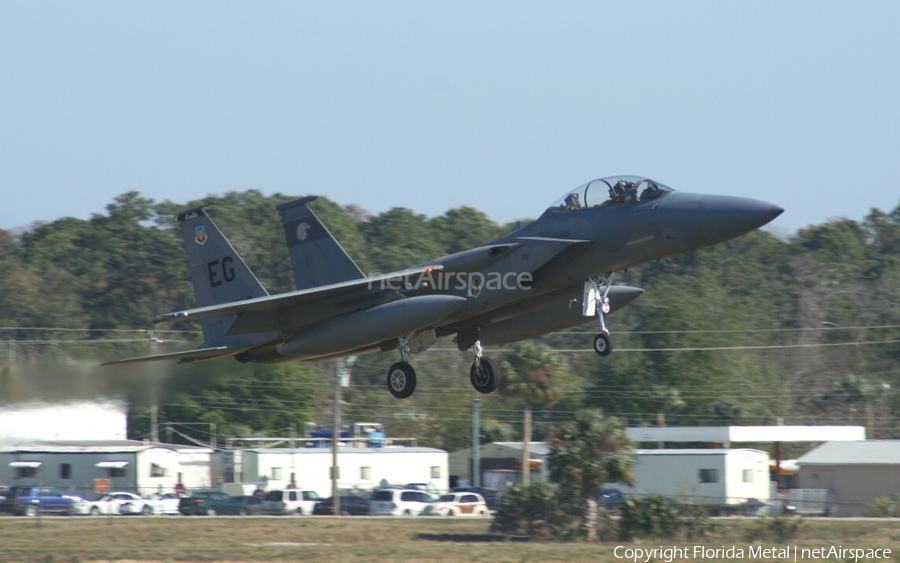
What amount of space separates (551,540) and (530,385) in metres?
9.15

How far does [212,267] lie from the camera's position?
2191 centimetres

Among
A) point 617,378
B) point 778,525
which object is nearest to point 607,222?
point 778,525

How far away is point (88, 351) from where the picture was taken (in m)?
26.2

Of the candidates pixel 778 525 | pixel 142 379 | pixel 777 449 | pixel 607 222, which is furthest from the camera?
pixel 777 449

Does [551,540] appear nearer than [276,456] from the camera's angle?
Yes

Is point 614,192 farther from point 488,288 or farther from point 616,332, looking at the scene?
point 616,332

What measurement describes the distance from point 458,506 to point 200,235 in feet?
61.9

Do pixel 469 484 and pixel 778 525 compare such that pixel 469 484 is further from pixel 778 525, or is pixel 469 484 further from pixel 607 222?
pixel 607 222

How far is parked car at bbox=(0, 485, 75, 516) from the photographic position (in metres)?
35.9

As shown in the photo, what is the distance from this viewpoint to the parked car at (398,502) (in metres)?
37.2

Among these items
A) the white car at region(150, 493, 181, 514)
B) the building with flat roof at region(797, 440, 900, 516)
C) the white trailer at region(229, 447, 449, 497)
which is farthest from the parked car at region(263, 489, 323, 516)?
the building with flat roof at region(797, 440, 900, 516)

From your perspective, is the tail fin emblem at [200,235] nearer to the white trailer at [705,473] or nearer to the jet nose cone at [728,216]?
the jet nose cone at [728,216]

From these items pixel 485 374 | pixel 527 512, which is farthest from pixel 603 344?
pixel 527 512

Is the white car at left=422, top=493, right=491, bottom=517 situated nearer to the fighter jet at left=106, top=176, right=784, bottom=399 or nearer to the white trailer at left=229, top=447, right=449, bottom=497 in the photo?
the white trailer at left=229, top=447, right=449, bottom=497
